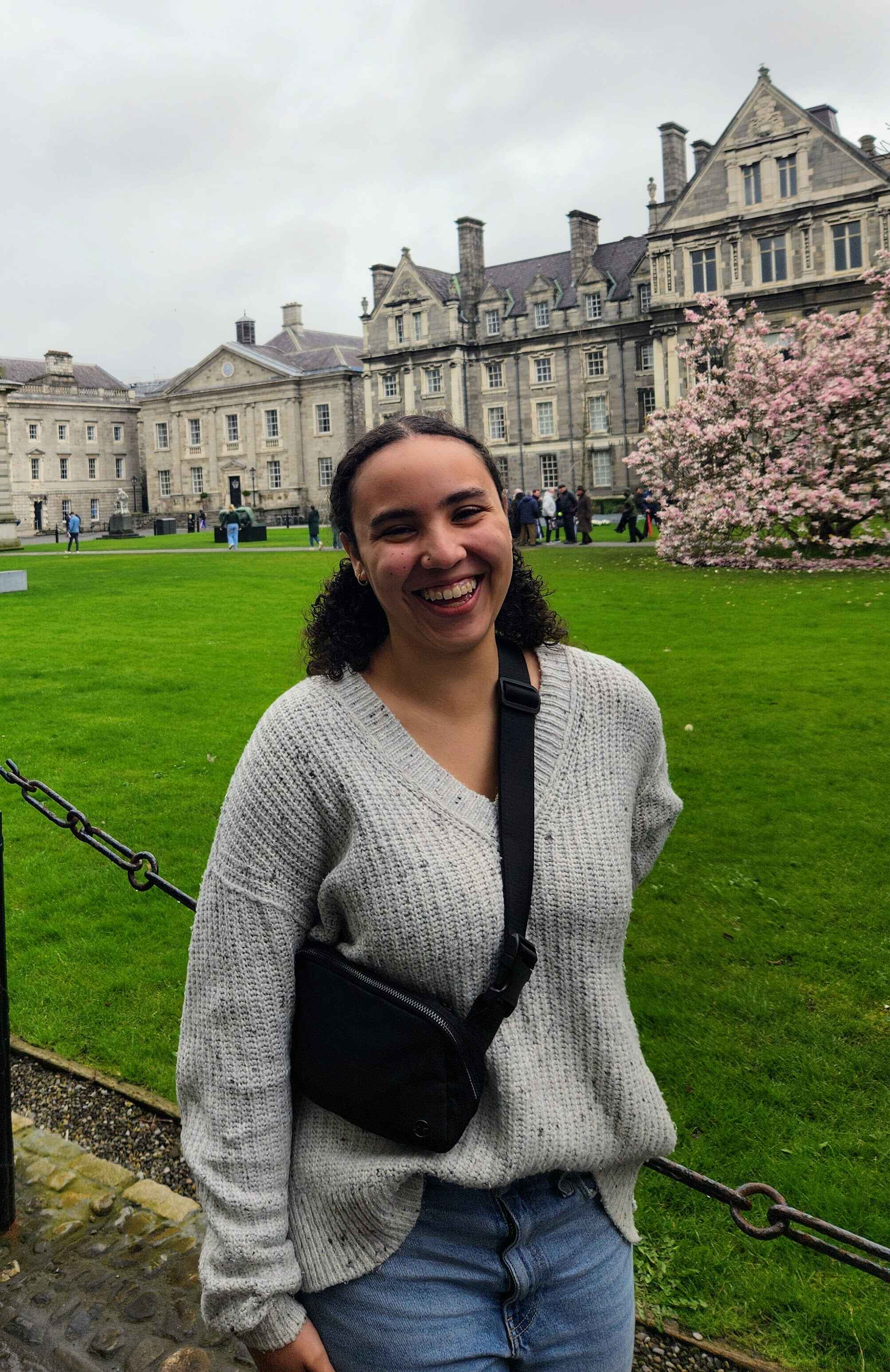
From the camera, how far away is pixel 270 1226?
5.99ft

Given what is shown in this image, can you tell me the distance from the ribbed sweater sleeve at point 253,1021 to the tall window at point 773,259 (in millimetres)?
55647

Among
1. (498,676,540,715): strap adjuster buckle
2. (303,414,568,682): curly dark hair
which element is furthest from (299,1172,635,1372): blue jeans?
(303,414,568,682): curly dark hair

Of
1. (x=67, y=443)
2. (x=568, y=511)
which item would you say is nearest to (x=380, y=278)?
(x=67, y=443)

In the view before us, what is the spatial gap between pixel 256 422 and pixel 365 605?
3169 inches

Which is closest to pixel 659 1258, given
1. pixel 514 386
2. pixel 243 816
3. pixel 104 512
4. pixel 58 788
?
pixel 243 816

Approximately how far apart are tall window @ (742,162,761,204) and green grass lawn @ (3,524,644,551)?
1760 centimetres

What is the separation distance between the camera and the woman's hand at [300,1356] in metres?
1.82

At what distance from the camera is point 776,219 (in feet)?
168

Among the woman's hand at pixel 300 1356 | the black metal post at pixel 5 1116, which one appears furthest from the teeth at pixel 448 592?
the black metal post at pixel 5 1116

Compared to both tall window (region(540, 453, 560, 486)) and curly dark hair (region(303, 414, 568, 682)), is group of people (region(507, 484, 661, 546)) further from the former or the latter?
curly dark hair (region(303, 414, 568, 682))

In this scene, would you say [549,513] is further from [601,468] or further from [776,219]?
[601,468]

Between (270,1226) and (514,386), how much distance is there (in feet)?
221

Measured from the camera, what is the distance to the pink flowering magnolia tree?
24.4 m

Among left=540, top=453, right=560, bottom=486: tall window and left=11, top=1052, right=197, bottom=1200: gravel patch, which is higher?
left=540, top=453, right=560, bottom=486: tall window
